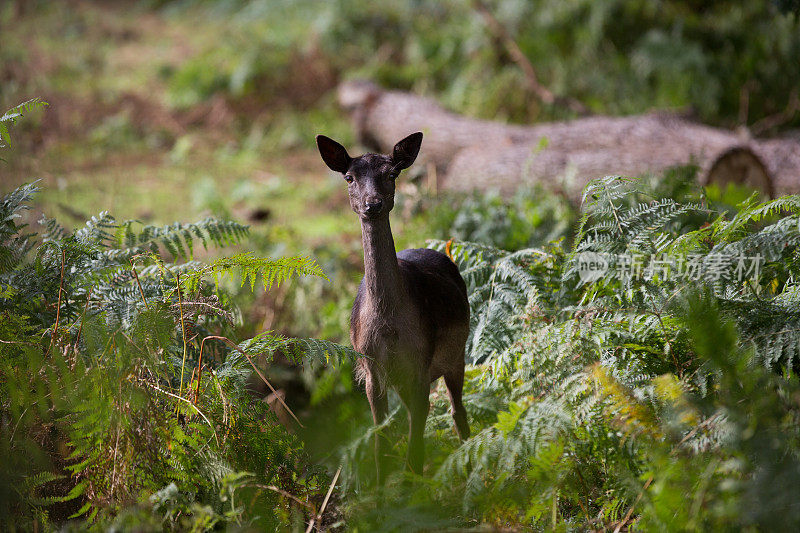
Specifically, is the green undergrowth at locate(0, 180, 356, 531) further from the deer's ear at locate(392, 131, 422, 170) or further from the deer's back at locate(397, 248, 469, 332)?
the deer's ear at locate(392, 131, 422, 170)

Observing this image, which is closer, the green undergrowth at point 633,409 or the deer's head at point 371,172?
the green undergrowth at point 633,409

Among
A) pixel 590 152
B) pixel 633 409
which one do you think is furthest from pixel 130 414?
pixel 590 152

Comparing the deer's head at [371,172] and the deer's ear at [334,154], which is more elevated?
the deer's ear at [334,154]

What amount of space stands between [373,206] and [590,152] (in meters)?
5.07

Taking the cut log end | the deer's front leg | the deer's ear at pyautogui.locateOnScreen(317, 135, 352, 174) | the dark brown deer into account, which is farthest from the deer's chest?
the cut log end

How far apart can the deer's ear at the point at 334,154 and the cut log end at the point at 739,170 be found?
4.94m

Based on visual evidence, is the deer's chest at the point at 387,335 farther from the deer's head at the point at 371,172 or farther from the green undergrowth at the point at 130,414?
the deer's head at the point at 371,172

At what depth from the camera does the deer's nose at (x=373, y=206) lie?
351cm

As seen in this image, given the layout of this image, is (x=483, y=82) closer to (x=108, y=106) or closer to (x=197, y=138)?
(x=197, y=138)

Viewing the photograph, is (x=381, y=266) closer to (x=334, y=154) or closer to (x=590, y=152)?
(x=334, y=154)

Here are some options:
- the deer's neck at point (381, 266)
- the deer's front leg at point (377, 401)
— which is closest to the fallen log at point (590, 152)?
the deer's neck at point (381, 266)

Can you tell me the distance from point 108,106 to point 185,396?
465 inches

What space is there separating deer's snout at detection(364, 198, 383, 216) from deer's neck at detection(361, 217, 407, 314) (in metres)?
0.08

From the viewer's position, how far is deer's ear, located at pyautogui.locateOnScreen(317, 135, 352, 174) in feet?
12.2
